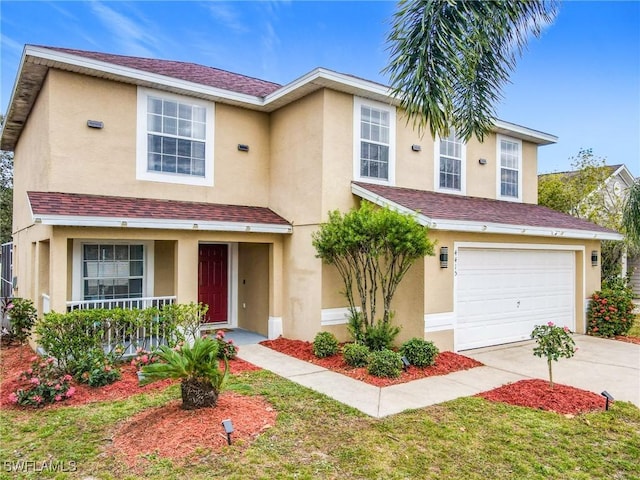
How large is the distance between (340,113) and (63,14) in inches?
345

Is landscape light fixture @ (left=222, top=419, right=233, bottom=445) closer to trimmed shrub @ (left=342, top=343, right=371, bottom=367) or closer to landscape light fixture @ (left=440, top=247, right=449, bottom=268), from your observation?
trimmed shrub @ (left=342, top=343, right=371, bottom=367)

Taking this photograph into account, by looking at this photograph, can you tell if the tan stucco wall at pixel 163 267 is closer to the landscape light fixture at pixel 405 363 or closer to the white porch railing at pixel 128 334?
the white porch railing at pixel 128 334

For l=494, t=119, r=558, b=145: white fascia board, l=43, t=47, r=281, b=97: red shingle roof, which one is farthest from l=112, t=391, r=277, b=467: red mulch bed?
l=494, t=119, r=558, b=145: white fascia board

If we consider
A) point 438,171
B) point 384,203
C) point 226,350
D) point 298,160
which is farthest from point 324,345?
point 438,171

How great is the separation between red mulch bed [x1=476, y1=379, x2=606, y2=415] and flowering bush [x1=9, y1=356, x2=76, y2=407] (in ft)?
20.6

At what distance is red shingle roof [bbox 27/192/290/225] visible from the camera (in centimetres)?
812

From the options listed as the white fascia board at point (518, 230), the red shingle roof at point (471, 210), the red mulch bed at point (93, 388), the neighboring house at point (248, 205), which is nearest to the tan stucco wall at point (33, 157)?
the neighboring house at point (248, 205)

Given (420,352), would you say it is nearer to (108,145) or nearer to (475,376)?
(475,376)

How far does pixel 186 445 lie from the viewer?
15.3 feet

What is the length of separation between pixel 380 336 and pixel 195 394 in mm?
4279

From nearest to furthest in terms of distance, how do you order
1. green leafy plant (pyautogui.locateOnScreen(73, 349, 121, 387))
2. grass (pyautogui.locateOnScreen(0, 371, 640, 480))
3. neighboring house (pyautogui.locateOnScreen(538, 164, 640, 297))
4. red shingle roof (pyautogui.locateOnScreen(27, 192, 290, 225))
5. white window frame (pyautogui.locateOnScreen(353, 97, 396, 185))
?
grass (pyautogui.locateOnScreen(0, 371, 640, 480)), green leafy plant (pyautogui.locateOnScreen(73, 349, 121, 387)), red shingle roof (pyautogui.locateOnScreen(27, 192, 290, 225)), white window frame (pyautogui.locateOnScreen(353, 97, 396, 185)), neighboring house (pyautogui.locateOnScreen(538, 164, 640, 297))

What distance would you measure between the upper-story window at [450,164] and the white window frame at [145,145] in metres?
6.08

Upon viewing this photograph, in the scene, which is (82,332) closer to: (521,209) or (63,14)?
(63,14)

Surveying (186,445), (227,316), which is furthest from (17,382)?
(227,316)
